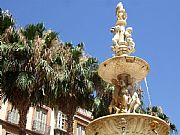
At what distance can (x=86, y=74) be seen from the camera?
22.8 m

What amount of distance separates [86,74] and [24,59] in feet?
12.8

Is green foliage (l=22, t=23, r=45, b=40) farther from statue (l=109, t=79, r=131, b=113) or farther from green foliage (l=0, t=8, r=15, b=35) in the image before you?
statue (l=109, t=79, r=131, b=113)

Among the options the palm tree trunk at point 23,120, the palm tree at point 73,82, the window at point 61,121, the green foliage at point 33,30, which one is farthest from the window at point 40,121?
the palm tree trunk at point 23,120

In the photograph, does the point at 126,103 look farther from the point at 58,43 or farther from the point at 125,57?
the point at 58,43

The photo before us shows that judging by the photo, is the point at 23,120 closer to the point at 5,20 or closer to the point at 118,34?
the point at 5,20

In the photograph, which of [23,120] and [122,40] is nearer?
[122,40]

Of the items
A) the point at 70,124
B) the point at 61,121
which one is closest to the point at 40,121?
the point at 61,121

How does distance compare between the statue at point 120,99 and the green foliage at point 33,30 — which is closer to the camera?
the statue at point 120,99

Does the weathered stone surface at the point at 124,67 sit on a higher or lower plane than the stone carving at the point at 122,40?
lower

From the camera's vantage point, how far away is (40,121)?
39.3 metres

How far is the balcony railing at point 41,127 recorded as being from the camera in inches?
1505

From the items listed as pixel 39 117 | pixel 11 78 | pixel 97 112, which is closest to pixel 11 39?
pixel 11 78

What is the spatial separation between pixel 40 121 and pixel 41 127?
644 millimetres

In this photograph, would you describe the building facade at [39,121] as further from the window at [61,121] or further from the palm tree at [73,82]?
the palm tree at [73,82]
